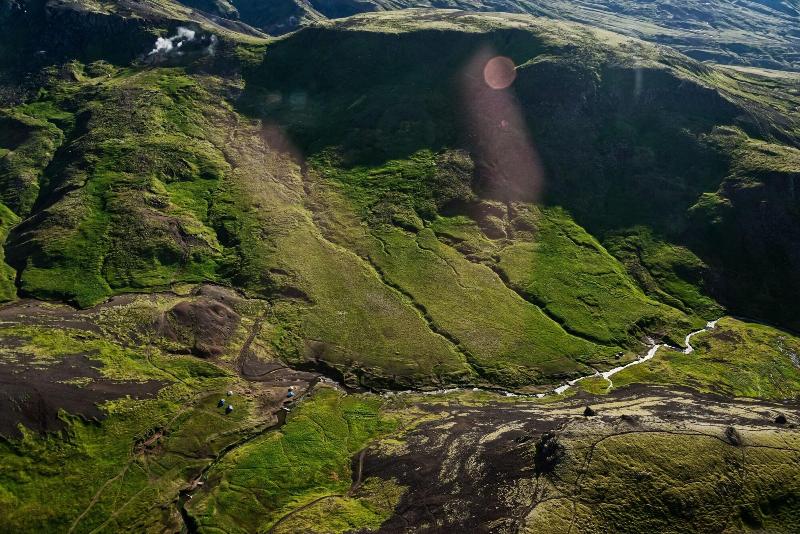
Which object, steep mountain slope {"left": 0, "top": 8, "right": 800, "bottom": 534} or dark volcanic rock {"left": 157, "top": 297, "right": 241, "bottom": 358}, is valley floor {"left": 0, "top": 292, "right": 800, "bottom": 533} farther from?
dark volcanic rock {"left": 157, "top": 297, "right": 241, "bottom": 358}

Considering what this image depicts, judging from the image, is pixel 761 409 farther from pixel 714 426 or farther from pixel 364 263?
pixel 364 263

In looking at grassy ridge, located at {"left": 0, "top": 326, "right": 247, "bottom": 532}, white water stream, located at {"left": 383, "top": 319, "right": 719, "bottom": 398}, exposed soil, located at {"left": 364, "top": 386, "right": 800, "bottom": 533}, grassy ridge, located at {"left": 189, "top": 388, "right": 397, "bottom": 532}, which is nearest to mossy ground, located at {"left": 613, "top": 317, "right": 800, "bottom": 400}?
white water stream, located at {"left": 383, "top": 319, "right": 719, "bottom": 398}

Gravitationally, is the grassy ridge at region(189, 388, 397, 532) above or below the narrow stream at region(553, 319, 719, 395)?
below

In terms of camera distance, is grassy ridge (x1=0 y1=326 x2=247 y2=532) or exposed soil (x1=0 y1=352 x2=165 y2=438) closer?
grassy ridge (x1=0 y1=326 x2=247 y2=532)

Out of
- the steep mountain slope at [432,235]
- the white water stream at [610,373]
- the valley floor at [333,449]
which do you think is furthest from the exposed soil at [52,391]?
the white water stream at [610,373]

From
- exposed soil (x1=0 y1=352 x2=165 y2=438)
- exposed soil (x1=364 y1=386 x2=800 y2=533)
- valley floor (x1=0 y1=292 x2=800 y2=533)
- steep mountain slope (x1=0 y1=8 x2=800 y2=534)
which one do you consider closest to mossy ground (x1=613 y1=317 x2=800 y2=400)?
steep mountain slope (x1=0 y1=8 x2=800 y2=534)

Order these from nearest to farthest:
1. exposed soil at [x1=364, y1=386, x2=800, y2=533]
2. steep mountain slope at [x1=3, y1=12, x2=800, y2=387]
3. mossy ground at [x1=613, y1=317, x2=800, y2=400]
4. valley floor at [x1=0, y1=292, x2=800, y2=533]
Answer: valley floor at [x1=0, y1=292, x2=800, y2=533], exposed soil at [x1=364, y1=386, x2=800, y2=533], mossy ground at [x1=613, y1=317, x2=800, y2=400], steep mountain slope at [x1=3, y1=12, x2=800, y2=387]

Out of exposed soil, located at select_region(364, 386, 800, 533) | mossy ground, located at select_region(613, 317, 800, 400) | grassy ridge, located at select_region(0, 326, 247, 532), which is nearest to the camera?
exposed soil, located at select_region(364, 386, 800, 533)

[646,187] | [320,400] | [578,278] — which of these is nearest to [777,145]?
[646,187]

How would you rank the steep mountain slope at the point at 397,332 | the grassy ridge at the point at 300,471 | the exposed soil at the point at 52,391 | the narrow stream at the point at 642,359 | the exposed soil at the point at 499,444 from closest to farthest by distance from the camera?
1. the exposed soil at the point at 499,444
2. the steep mountain slope at the point at 397,332
3. the grassy ridge at the point at 300,471
4. the exposed soil at the point at 52,391
5. the narrow stream at the point at 642,359

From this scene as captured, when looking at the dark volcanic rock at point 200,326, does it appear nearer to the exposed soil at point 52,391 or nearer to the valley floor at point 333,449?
the valley floor at point 333,449

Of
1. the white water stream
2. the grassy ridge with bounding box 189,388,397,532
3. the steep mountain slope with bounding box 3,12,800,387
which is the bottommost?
the grassy ridge with bounding box 189,388,397,532

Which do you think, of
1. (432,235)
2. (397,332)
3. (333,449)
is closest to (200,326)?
(333,449)
